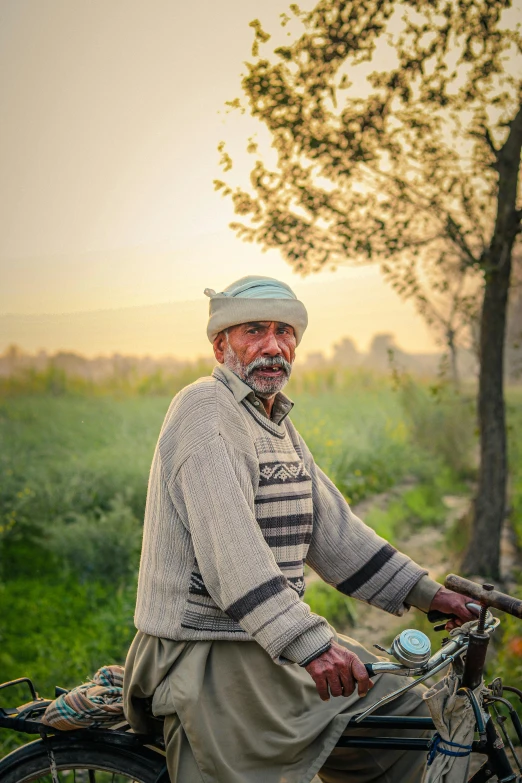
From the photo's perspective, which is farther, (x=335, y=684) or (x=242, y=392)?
(x=242, y=392)

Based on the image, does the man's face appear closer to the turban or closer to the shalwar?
the turban

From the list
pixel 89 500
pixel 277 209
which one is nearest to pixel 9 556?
pixel 89 500

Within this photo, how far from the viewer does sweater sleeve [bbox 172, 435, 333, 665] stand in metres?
1.93

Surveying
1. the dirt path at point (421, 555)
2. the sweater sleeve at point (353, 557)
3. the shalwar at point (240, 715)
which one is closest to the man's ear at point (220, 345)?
the sweater sleeve at point (353, 557)

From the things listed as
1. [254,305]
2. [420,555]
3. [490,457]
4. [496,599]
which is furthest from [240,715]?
[420,555]

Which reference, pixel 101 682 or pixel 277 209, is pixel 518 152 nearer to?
pixel 277 209

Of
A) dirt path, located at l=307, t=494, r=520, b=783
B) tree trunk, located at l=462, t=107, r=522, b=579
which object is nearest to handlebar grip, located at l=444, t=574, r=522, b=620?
dirt path, located at l=307, t=494, r=520, b=783

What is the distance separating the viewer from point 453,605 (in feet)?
7.76

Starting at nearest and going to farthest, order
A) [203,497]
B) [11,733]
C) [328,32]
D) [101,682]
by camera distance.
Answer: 1. [203,497]
2. [101,682]
3. [11,733]
4. [328,32]

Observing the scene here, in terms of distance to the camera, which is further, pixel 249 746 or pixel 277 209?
pixel 277 209

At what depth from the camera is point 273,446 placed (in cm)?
234

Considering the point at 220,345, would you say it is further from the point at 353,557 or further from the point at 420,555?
the point at 420,555

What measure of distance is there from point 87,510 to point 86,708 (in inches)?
178

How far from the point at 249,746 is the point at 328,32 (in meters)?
4.79
